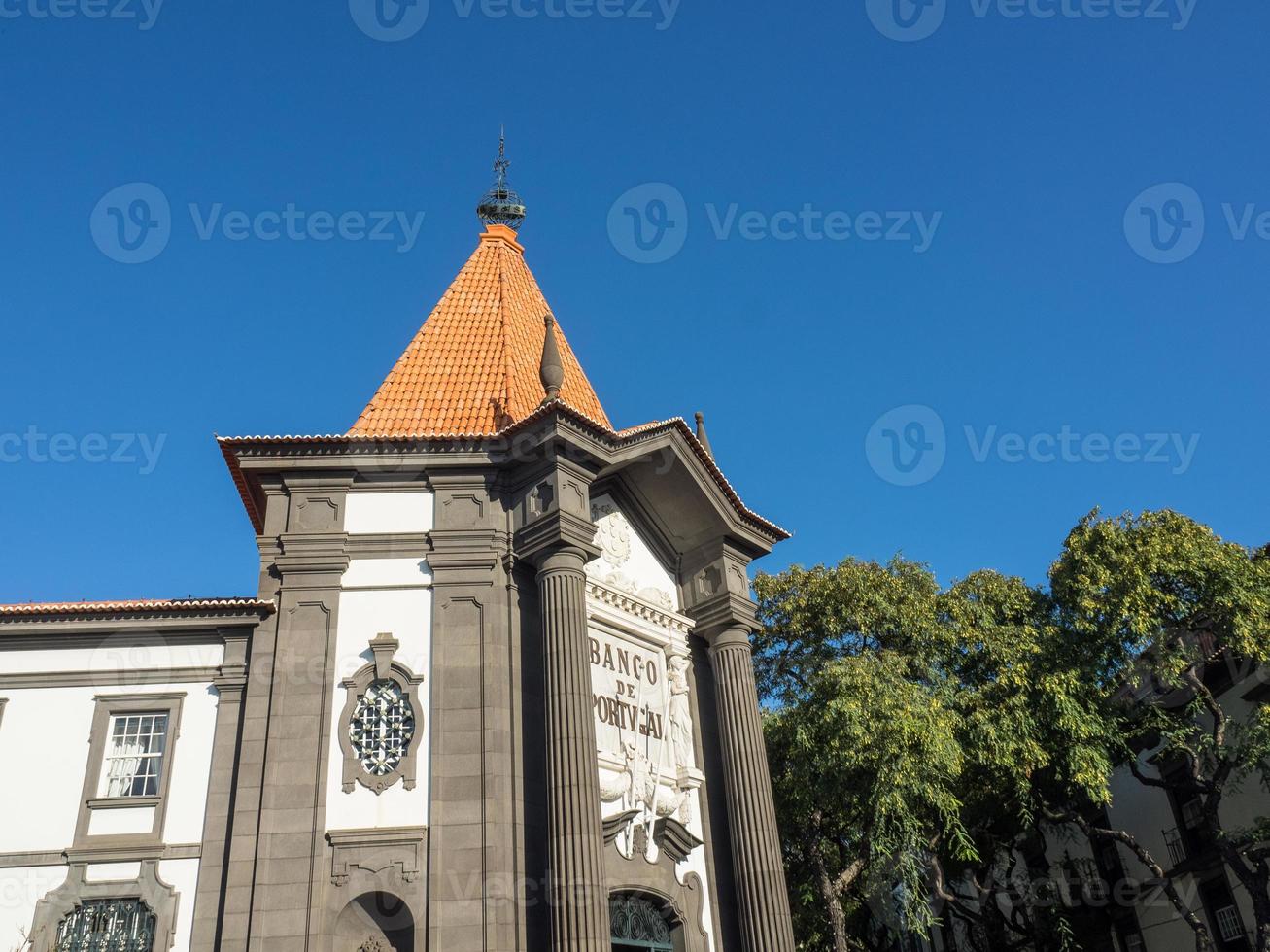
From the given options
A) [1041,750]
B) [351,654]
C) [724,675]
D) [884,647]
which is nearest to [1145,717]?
[1041,750]

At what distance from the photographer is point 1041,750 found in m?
26.0

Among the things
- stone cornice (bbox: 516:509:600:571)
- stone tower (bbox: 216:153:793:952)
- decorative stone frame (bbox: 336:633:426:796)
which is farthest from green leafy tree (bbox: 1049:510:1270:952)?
decorative stone frame (bbox: 336:633:426:796)

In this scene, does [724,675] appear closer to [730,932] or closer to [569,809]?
[730,932]

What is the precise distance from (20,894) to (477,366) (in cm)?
1239

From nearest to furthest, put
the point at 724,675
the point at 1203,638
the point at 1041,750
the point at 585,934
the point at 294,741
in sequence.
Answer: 1. the point at 585,934
2. the point at 294,741
3. the point at 724,675
4. the point at 1041,750
5. the point at 1203,638

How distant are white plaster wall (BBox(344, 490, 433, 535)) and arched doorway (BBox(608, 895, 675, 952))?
722 centimetres

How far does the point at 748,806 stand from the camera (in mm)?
19328

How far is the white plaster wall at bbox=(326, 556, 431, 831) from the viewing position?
52.6ft

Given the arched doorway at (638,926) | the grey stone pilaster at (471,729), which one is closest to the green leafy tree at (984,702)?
the arched doorway at (638,926)

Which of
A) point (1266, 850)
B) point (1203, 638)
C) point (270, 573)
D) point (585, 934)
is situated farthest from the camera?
point (1203, 638)

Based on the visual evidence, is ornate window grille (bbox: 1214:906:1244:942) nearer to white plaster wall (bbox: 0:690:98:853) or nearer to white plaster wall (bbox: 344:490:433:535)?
white plaster wall (bbox: 344:490:433:535)

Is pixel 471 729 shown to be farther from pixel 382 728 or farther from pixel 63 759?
pixel 63 759

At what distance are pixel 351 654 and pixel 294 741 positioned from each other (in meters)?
1.64

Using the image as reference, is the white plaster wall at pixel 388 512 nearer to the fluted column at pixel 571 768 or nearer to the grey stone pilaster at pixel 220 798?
the fluted column at pixel 571 768
